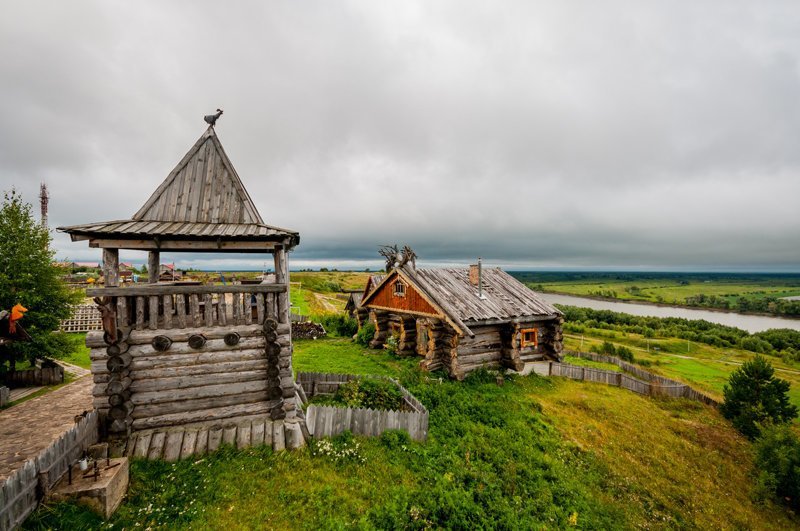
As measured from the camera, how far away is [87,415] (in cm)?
734

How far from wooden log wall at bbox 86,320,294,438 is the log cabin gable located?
10.1 m

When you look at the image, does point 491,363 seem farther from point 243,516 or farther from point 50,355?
point 50,355

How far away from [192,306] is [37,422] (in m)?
6.56

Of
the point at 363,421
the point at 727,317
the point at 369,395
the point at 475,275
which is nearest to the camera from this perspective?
the point at 363,421

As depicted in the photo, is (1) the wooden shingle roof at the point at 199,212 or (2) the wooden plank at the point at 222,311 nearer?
(1) the wooden shingle roof at the point at 199,212

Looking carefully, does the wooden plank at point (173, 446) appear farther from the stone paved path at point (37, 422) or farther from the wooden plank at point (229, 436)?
the stone paved path at point (37, 422)

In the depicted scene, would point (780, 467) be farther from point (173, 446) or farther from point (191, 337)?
point (191, 337)

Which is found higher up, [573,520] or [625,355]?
[573,520]

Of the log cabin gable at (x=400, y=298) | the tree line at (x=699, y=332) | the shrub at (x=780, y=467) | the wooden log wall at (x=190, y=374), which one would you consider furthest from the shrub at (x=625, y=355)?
the wooden log wall at (x=190, y=374)

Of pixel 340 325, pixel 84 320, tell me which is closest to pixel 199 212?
pixel 340 325

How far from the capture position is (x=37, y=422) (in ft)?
31.3

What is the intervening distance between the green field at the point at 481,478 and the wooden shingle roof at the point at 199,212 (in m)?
5.19

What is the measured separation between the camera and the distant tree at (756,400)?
58.2 feet

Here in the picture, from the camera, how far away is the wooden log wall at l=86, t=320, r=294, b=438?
305 inches
